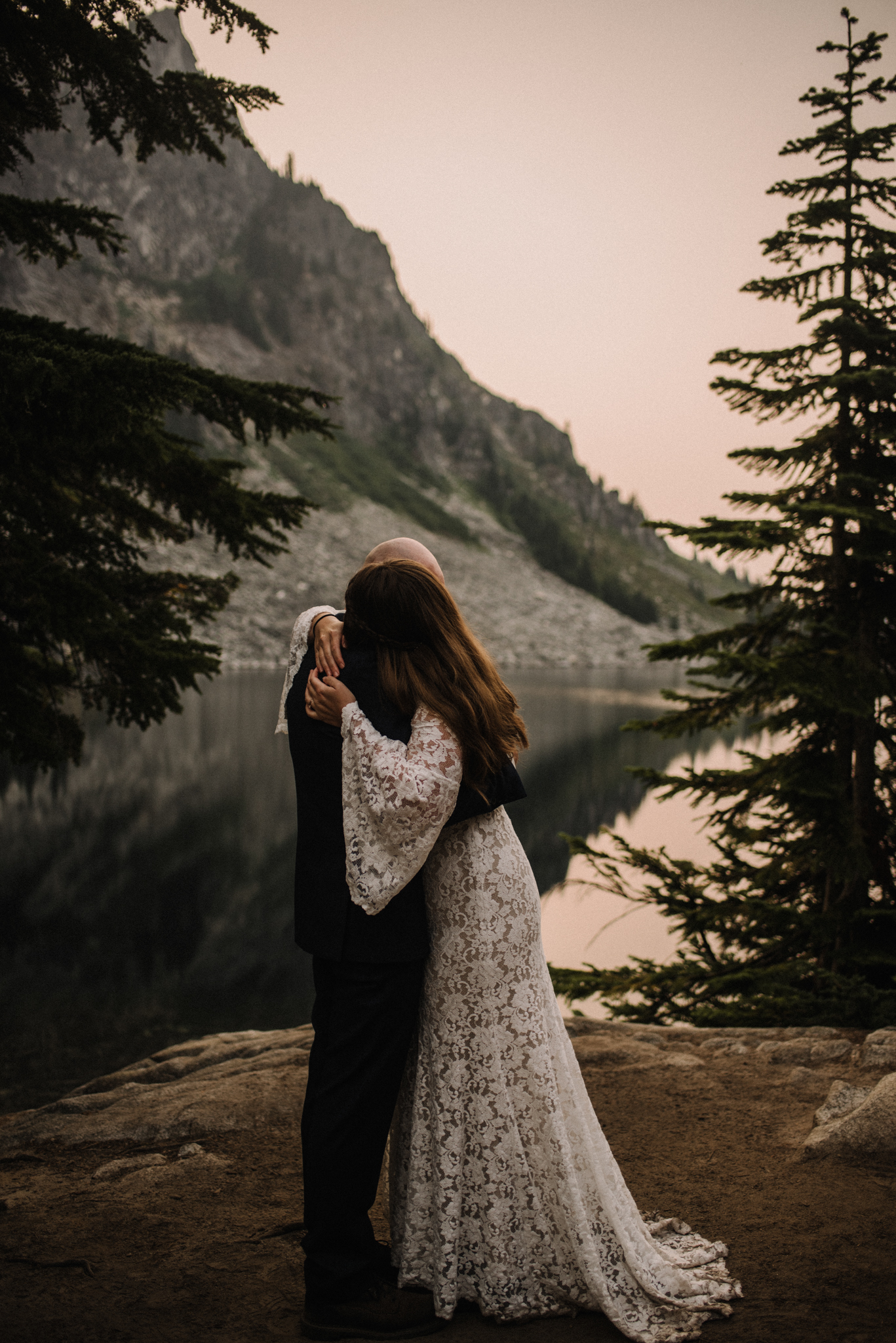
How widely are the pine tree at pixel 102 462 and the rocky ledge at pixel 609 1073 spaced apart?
86.4 inches

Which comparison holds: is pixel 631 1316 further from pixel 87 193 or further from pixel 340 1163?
pixel 87 193

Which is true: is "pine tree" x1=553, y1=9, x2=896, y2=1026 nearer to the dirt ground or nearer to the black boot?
the dirt ground

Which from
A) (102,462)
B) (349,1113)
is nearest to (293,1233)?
(349,1113)

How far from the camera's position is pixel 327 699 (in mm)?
2504

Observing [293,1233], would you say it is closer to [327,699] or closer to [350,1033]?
[350,1033]

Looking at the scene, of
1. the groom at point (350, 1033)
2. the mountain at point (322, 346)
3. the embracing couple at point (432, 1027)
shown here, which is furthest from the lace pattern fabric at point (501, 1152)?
the mountain at point (322, 346)

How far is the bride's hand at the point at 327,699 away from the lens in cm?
249

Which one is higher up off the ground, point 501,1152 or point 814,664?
point 814,664

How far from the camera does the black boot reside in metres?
2.44

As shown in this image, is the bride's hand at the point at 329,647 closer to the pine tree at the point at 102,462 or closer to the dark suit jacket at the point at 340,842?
the dark suit jacket at the point at 340,842

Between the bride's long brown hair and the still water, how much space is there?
344 inches

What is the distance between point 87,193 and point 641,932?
482 feet

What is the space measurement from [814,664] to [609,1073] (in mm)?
3810

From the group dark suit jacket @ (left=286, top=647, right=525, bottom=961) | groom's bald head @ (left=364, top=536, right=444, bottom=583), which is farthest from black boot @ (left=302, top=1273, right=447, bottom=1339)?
groom's bald head @ (left=364, top=536, right=444, bottom=583)
